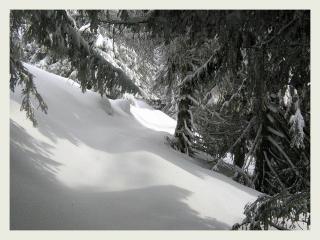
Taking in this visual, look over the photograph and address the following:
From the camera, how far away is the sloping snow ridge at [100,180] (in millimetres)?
5309

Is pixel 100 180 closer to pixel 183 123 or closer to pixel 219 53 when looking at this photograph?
pixel 219 53

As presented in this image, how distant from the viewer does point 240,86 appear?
8328mm

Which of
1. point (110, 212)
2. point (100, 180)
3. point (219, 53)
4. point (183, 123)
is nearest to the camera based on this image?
point (110, 212)

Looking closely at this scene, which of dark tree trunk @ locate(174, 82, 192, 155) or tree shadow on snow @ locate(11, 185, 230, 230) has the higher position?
dark tree trunk @ locate(174, 82, 192, 155)

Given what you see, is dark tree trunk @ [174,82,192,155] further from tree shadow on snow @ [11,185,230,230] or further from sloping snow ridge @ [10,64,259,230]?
tree shadow on snow @ [11,185,230,230]

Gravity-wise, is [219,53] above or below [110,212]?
above

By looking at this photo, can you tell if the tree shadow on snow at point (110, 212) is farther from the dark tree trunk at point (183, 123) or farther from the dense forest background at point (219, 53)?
the dark tree trunk at point (183, 123)

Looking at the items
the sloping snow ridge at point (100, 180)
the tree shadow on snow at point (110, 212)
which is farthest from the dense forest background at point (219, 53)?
the tree shadow on snow at point (110, 212)

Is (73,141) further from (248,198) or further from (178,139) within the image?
(248,198)

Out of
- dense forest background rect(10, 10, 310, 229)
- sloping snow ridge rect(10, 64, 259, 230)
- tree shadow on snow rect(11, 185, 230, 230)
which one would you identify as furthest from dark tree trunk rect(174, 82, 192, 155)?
tree shadow on snow rect(11, 185, 230, 230)

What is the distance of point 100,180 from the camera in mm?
6758

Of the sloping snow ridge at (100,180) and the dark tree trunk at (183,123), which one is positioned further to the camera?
the dark tree trunk at (183,123)

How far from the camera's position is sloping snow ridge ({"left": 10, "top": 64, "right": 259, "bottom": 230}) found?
531 centimetres

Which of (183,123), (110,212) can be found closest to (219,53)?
(110,212)
